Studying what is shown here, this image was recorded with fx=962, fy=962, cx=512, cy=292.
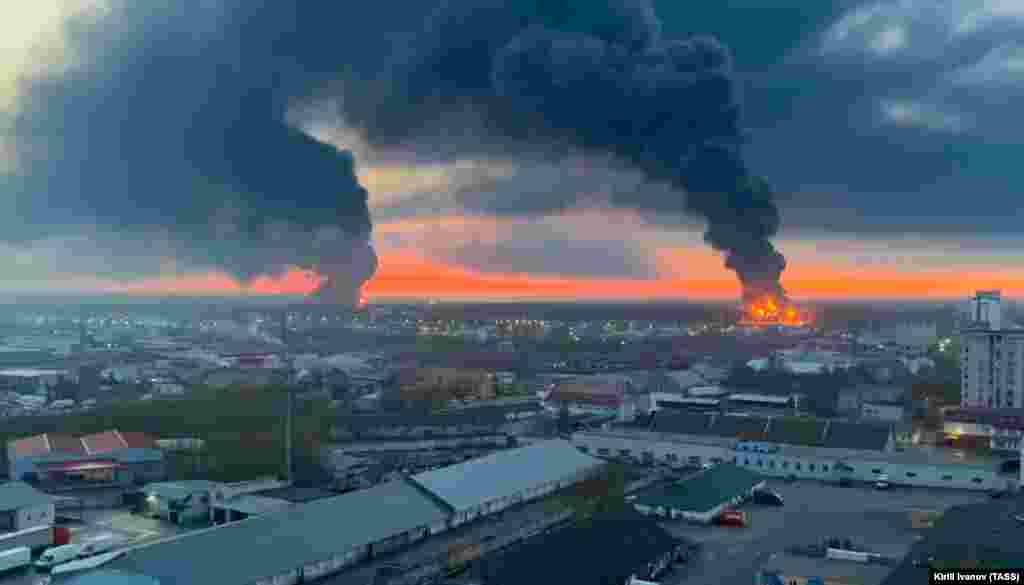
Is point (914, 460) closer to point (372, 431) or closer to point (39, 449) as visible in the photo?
point (372, 431)

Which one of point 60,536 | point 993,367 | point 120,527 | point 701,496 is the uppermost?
point 993,367

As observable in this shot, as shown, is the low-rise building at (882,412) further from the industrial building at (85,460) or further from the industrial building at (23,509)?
the industrial building at (23,509)

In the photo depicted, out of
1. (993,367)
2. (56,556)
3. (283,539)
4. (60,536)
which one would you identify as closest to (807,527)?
(283,539)

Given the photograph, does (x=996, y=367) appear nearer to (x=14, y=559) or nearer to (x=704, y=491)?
(x=704, y=491)

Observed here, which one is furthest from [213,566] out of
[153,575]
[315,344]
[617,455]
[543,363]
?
[315,344]

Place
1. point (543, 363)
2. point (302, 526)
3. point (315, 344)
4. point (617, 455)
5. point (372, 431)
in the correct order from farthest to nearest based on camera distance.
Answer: point (315, 344), point (543, 363), point (372, 431), point (617, 455), point (302, 526)

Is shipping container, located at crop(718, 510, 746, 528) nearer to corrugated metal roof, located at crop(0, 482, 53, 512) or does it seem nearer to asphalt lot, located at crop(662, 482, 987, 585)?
asphalt lot, located at crop(662, 482, 987, 585)
